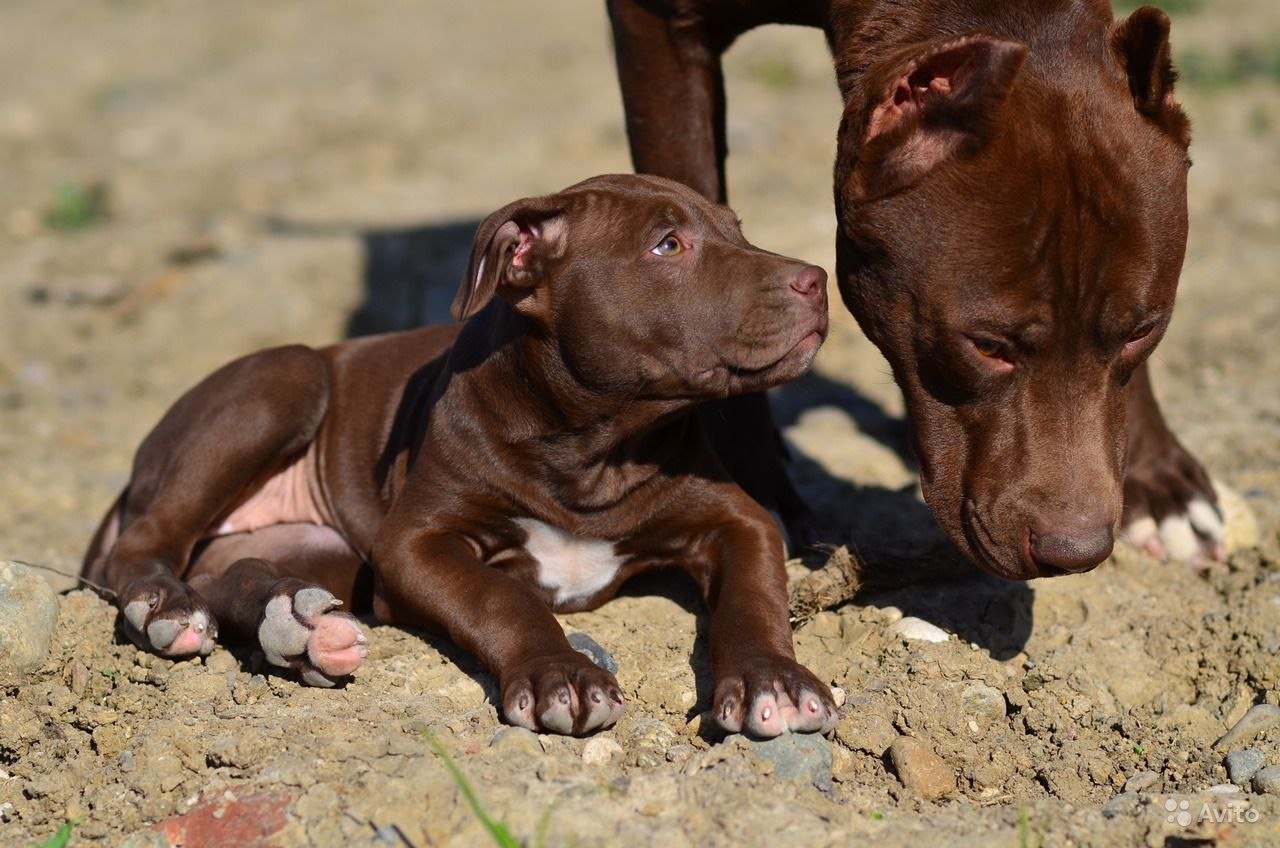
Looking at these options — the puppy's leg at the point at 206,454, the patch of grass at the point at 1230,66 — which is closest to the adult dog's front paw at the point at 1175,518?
the puppy's leg at the point at 206,454

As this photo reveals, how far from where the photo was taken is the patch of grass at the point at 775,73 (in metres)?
11.6

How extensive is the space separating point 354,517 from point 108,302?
431cm

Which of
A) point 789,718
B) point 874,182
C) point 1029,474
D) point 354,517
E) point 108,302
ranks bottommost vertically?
point 108,302

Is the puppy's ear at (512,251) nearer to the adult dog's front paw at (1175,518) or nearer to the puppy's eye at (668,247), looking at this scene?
the puppy's eye at (668,247)

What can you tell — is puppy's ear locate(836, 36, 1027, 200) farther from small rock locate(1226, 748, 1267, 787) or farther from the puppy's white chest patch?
small rock locate(1226, 748, 1267, 787)

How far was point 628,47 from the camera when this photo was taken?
17.0 ft

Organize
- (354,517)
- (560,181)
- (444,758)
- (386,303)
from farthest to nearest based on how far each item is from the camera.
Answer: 1. (560,181)
2. (386,303)
3. (354,517)
4. (444,758)

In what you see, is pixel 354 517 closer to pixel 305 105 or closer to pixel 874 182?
pixel 874 182

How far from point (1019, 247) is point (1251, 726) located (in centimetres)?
136

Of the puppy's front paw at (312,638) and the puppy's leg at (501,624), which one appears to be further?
the puppy's front paw at (312,638)

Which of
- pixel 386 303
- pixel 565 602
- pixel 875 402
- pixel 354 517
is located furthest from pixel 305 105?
pixel 565 602

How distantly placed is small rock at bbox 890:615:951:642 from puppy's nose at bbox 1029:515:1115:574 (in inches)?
22.7

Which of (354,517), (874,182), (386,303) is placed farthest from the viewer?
(386,303)

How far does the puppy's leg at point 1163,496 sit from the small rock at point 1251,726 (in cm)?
110
